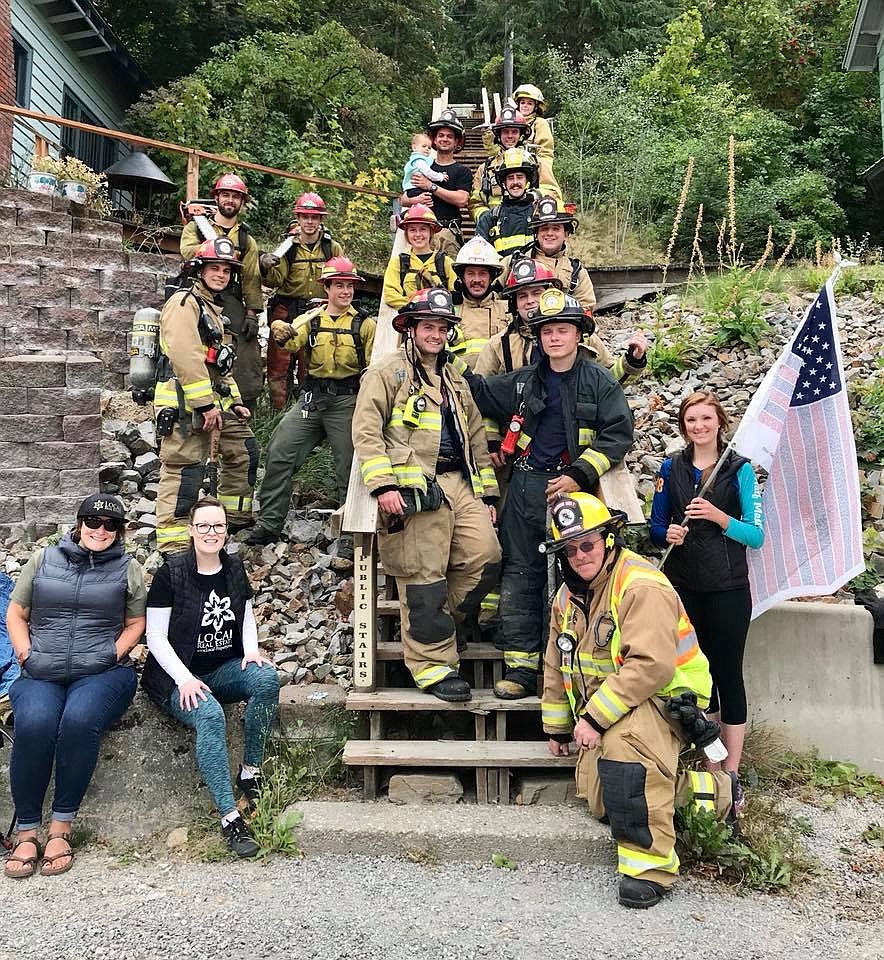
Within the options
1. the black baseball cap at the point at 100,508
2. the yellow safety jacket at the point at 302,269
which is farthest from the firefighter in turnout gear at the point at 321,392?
the black baseball cap at the point at 100,508

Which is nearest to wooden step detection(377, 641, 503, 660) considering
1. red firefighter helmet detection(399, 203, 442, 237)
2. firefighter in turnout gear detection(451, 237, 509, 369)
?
firefighter in turnout gear detection(451, 237, 509, 369)

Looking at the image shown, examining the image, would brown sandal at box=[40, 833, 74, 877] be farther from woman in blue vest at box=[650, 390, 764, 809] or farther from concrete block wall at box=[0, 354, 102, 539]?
concrete block wall at box=[0, 354, 102, 539]

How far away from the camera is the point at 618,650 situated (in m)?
3.51

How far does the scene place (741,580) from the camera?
3953 mm

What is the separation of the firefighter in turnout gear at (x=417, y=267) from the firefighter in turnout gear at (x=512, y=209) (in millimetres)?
605

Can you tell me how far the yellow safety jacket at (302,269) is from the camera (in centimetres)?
693

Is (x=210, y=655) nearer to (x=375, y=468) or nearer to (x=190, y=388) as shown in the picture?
(x=375, y=468)

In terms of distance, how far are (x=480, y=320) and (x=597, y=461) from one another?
2083mm

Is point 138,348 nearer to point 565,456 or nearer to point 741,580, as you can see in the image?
point 565,456

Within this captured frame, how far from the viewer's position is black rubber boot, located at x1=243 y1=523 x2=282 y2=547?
596 centimetres

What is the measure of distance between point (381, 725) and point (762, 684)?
2.14 meters

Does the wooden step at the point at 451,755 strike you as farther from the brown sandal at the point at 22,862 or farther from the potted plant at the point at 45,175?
the potted plant at the point at 45,175

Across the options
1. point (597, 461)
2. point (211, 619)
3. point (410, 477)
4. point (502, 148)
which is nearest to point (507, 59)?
point (502, 148)

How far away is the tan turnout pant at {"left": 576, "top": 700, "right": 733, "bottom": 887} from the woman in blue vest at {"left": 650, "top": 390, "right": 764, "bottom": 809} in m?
0.53
